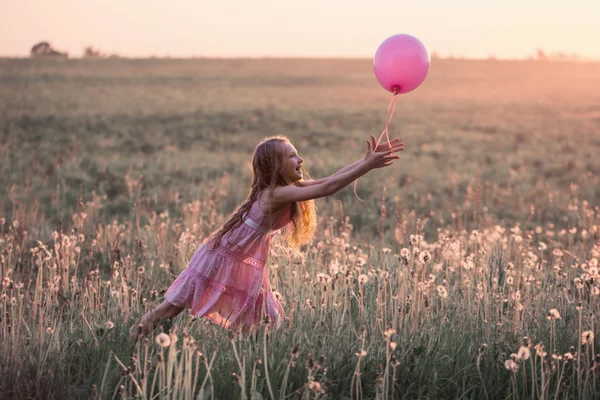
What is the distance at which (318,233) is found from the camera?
26.7ft

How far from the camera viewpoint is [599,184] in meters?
13.8

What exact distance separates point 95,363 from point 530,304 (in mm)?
2694

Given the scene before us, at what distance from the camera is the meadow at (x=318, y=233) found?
3.62 m

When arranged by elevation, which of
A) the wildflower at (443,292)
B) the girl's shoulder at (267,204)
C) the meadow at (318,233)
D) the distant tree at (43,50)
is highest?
the distant tree at (43,50)

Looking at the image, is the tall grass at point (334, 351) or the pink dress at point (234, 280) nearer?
the tall grass at point (334, 351)

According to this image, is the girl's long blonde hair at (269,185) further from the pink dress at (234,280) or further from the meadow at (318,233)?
the meadow at (318,233)

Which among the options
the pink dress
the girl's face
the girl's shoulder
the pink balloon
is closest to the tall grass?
the pink dress

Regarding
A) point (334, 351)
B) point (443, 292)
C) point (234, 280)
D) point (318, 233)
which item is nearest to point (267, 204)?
point (234, 280)

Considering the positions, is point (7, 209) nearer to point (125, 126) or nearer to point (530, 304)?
point (530, 304)

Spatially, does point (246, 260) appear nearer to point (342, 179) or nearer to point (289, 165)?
point (289, 165)

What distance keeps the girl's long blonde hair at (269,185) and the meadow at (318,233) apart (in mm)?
406

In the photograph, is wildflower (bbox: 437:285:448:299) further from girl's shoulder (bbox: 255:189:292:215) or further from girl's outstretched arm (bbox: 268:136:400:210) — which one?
girl's shoulder (bbox: 255:189:292:215)

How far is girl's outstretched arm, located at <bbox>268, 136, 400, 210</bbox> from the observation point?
3889 millimetres

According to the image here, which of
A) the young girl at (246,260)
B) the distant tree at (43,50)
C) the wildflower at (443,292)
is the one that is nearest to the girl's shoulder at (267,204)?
the young girl at (246,260)
